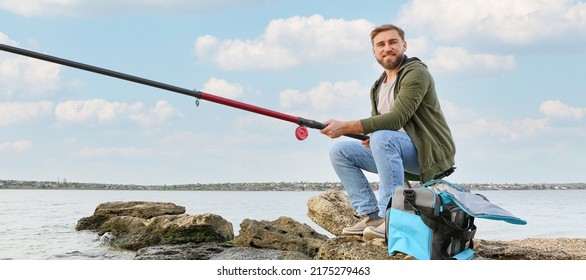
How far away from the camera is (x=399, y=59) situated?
4.76 metres

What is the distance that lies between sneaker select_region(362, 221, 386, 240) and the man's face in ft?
4.00

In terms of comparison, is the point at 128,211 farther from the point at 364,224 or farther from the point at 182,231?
the point at 364,224

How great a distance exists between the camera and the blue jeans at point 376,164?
4.44 metres

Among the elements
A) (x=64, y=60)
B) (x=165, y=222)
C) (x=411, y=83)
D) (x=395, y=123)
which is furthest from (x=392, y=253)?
(x=165, y=222)

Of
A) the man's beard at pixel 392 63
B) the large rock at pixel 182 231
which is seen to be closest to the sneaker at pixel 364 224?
the man's beard at pixel 392 63

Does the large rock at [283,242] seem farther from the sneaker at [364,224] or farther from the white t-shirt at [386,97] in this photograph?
the white t-shirt at [386,97]

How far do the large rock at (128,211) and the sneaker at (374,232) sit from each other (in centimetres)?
665

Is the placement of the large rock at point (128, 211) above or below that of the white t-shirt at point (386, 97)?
below

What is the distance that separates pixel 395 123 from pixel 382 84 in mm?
545

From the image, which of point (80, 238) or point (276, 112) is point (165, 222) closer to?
point (80, 238)

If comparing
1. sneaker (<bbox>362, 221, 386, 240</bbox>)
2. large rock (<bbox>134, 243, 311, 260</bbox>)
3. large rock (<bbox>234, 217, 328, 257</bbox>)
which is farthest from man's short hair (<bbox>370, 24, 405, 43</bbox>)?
large rock (<bbox>234, 217, 328, 257</bbox>)

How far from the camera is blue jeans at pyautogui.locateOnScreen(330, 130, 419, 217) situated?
4441 millimetres

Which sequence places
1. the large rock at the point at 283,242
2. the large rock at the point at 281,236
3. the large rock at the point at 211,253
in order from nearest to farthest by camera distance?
the large rock at the point at 283,242, the large rock at the point at 211,253, the large rock at the point at 281,236

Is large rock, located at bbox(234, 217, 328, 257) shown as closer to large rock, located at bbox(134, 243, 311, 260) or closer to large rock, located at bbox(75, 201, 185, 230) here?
large rock, located at bbox(134, 243, 311, 260)
